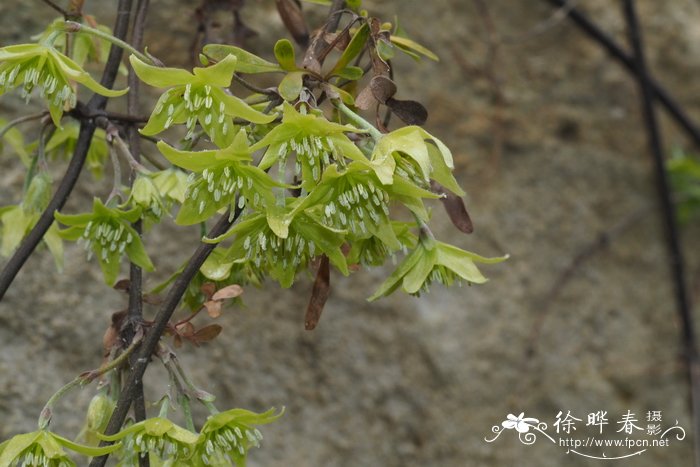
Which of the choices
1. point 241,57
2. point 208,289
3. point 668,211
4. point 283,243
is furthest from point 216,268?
point 668,211

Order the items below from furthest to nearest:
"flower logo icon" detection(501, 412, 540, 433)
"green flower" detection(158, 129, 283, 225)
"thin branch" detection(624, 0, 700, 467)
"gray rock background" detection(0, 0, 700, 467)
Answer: "thin branch" detection(624, 0, 700, 467) → "flower logo icon" detection(501, 412, 540, 433) → "gray rock background" detection(0, 0, 700, 467) → "green flower" detection(158, 129, 283, 225)

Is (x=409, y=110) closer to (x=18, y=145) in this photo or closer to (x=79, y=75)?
(x=79, y=75)

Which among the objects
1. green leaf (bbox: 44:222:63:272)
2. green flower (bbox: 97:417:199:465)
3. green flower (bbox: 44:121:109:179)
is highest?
green flower (bbox: 44:121:109:179)

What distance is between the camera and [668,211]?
190 centimetres

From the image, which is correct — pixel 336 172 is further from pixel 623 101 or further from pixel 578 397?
pixel 623 101

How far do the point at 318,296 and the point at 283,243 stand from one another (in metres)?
0.09

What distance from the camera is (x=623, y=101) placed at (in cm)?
196

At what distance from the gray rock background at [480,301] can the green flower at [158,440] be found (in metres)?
0.51

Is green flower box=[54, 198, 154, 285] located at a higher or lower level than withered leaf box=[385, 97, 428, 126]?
lower

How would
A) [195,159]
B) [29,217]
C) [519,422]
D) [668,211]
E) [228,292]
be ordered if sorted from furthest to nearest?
[668,211]
[519,422]
[29,217]
[228,292]
[195,159]

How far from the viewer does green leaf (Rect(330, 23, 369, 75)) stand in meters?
0.84

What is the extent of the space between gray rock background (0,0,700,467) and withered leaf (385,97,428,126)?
2.20 ft

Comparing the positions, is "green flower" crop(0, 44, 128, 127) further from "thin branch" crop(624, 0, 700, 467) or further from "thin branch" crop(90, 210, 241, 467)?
"thin branch" crop(624, 0, 700, 467)

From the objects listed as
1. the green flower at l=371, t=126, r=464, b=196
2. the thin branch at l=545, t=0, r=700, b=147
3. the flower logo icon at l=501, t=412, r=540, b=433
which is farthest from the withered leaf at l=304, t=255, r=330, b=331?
the thin branch at l=545, t=0, r=700, b=147
